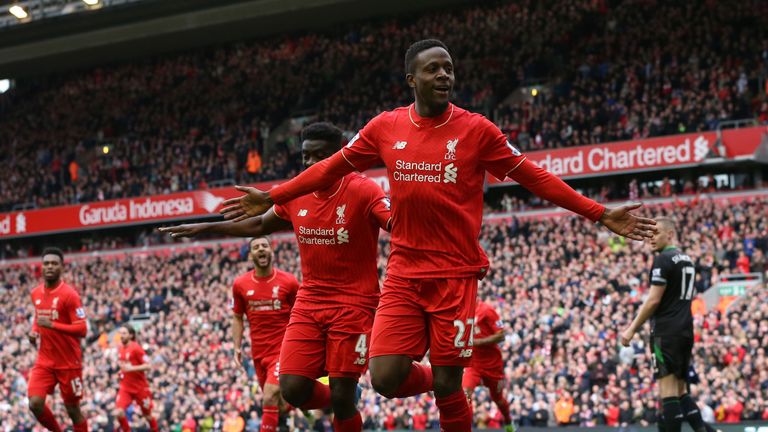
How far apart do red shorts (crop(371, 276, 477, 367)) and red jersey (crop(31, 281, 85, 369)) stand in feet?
22.4

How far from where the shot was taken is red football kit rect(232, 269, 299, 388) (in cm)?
1075

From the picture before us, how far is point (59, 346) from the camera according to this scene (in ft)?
39.7

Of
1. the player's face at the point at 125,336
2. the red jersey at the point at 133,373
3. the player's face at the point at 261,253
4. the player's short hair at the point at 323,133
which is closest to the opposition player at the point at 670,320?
the player's short hair at the point at 323,133

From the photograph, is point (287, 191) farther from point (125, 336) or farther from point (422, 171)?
point (125, 336)

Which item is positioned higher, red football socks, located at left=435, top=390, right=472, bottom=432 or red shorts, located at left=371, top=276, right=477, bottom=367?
red shorts, located at left=371, top=276, right=477, bottom=367

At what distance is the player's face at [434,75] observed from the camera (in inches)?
239

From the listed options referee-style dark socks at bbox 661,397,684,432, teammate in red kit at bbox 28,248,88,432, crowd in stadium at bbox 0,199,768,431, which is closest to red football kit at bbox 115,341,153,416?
crowd in stadium at bbox 0,199,768,431

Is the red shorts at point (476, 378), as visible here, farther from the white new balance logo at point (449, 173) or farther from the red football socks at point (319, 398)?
the white new balance logo at point (449, 173)

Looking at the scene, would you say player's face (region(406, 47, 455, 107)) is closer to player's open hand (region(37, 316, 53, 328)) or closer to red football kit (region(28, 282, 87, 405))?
player's open hand (region(37, 316, 53, 328))

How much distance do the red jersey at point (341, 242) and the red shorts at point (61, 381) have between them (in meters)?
5.61

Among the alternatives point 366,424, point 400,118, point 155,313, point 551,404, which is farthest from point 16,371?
point 400,118

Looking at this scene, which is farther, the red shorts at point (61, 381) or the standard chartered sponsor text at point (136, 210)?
the standard chartered sponsor text at point (136, 210)

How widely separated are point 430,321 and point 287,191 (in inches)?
47.4

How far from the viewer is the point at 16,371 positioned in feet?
90.4
